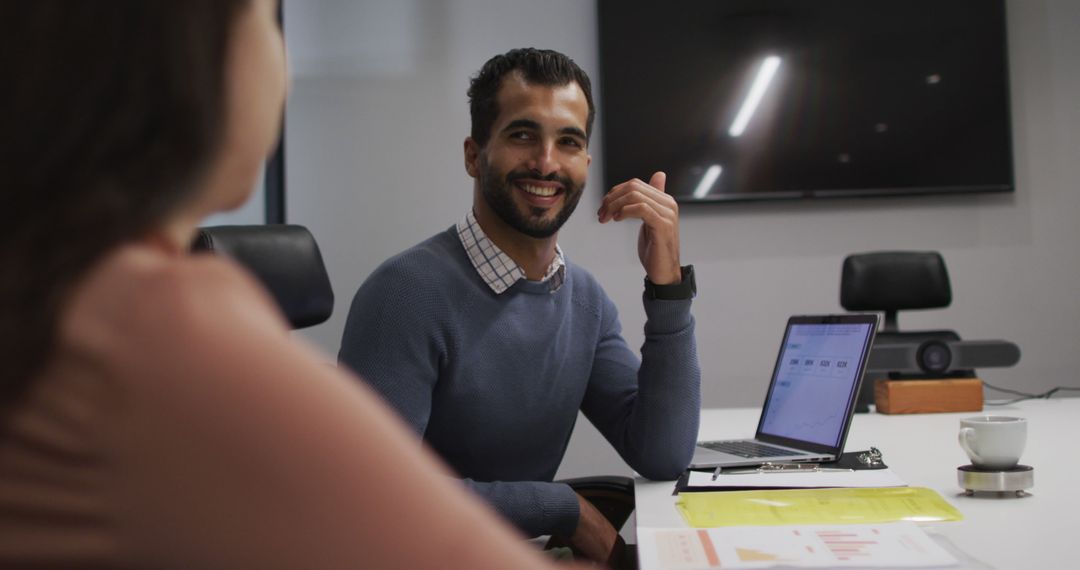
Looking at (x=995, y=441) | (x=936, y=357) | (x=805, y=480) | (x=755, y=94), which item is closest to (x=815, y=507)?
(x=805, y=480)

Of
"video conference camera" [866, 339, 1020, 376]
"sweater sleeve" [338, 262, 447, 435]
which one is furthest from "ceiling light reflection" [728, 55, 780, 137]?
"sweater sleeve" [338, 262, 447, 435]

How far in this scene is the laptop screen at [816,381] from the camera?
168 cm

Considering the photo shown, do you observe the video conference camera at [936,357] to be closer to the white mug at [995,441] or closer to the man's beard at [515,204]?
the man's beard at [515,204]

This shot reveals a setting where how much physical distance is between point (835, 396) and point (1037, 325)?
9.39 ft

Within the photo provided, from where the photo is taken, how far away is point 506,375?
1.75 meters

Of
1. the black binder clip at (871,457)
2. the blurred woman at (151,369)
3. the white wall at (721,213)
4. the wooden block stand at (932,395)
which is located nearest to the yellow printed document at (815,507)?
the black binder clip at (871,457)

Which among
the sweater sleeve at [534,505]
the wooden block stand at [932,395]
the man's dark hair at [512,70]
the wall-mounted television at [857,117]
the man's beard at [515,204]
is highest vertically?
the wall-mounted television at [857,117]

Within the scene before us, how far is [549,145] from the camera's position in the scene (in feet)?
6.36

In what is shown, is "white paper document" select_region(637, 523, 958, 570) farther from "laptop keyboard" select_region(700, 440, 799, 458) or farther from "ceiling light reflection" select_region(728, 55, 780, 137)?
"ceiling light reflection" select_region(728, 55, 780, 137)

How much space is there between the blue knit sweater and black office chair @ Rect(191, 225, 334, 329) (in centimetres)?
24

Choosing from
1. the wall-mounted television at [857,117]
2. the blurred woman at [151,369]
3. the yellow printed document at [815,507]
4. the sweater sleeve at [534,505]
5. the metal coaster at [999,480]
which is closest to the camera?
the blurred woman at [151,369]

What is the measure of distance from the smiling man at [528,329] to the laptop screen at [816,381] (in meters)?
0.22

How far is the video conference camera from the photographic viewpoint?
8.28 feet

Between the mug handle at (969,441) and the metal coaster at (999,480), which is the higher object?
the mug handle at (969,441)
